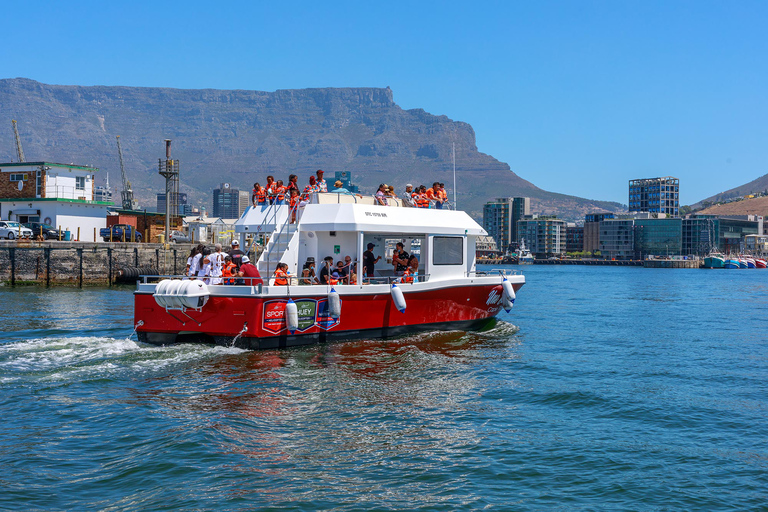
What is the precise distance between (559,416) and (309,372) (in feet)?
17.0

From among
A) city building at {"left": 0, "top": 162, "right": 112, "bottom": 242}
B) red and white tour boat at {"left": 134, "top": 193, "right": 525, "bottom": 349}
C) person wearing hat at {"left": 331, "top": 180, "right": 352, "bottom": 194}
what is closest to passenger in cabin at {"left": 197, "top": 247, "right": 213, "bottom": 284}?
red and white tour boat at {"left": 134, "top": 193, "right": 525, "bottom": 349}

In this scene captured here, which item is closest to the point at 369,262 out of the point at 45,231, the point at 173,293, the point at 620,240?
the point at 173,293

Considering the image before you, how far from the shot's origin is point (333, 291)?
1650cm

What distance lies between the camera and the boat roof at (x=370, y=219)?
58.7 feet

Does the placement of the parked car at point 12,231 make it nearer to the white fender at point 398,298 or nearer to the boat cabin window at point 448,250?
the boat cabin window at point 448,250

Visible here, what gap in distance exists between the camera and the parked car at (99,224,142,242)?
47125 millimetres

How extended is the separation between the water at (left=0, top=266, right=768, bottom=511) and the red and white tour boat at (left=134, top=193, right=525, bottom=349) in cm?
54

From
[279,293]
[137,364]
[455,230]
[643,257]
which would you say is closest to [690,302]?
[455,230]

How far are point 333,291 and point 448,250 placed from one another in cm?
504

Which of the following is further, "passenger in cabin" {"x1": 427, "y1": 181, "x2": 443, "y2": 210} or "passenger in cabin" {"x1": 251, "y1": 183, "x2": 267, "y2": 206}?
"passenger in cabin" {"x1": 427, "y1": 181, "x2": 443, "y2": 210}

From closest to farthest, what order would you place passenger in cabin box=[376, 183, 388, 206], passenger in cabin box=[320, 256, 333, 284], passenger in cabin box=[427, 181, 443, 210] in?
passenger in cabin box=[320, 256, 333, 284] < passenger in cabin box=[376, 183, 388, 206] < passenger in cabin box=[427, 181, 443, 210]

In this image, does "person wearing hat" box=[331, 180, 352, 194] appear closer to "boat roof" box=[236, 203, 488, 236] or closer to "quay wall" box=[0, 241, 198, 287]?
"boat roof" box=[236, 203, 488, 236]

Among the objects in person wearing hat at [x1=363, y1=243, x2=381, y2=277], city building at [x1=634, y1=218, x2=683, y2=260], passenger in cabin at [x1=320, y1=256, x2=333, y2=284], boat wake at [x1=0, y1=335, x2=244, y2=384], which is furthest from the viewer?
city building at [x1=634, y1=218, x2=683, y2=260]

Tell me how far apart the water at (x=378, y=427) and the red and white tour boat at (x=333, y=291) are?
0.54 metres
